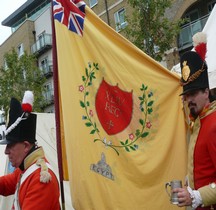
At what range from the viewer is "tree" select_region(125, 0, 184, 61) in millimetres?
11102

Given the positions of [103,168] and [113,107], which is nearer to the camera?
[103,168]

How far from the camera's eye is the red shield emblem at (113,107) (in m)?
3.10

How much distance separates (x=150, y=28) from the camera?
446 inches

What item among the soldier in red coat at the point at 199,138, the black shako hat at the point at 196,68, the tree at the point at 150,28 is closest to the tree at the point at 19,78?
the tree at the point at 150,28

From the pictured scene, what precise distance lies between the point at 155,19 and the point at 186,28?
9.09 metres

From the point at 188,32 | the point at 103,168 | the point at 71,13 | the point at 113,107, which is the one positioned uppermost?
the point at 188,32

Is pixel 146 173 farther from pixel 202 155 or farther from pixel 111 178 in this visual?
pixel 202 155

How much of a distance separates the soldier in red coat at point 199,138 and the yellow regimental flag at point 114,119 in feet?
1.81

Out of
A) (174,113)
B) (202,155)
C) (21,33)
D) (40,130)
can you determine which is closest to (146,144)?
(174,113)

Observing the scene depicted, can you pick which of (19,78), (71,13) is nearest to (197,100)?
(71,13)

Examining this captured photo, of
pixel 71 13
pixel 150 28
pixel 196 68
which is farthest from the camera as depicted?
pixel 150 28

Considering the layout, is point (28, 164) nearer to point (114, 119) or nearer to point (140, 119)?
point (114, 119)

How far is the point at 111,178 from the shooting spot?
302 centimetres

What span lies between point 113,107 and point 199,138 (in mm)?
831
